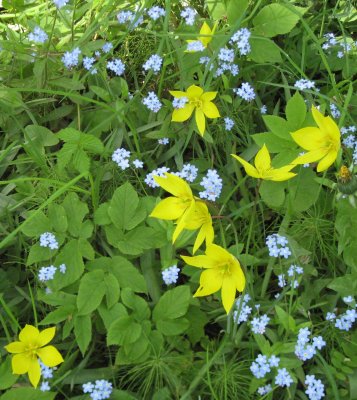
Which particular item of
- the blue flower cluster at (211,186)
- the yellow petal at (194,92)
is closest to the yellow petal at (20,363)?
the blue flower cluster at (211,186)

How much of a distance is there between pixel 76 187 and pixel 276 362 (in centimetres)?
71

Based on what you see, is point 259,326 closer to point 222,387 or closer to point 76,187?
point 222,387

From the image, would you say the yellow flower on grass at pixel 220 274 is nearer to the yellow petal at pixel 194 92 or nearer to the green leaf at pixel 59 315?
the green leaf at pixel 59 315

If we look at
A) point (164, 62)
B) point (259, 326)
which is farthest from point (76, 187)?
point (259, 326)

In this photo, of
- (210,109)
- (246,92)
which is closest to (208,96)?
(210,109)

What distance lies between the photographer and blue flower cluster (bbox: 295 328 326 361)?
1446 mm

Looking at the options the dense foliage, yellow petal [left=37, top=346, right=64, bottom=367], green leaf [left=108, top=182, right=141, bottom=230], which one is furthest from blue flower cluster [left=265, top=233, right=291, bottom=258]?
yellow petal [left=37, top=346, right=64, bottom=367]

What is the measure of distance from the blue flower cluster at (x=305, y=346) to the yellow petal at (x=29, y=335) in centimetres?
65

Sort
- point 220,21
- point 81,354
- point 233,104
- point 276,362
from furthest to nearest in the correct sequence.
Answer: point 220,21 → point 233,104 → point 81,354 → point 276,362

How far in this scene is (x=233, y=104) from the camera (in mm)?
1854

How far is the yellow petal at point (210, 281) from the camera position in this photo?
4.79 feet

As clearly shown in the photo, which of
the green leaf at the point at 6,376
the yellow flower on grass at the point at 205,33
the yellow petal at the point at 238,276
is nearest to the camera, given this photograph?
the yellow petal at the point at 238,276

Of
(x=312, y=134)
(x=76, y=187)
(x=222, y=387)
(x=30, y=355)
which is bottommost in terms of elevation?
(x=222, y=387)

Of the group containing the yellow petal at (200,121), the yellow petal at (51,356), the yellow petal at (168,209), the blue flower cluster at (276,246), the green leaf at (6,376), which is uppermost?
the yellow petal at (200,121)
